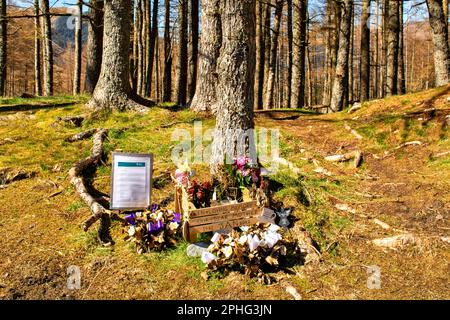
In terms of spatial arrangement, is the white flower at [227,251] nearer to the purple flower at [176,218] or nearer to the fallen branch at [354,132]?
the purple flower at [176,218]

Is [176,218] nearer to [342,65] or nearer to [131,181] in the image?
[131,181]

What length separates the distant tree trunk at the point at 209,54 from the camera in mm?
8086

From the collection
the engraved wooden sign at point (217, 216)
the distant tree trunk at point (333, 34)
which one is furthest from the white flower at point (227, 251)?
the distant tree trunk at point (333, 34)

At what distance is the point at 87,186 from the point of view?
5.51 meters

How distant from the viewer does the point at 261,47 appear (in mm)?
15852

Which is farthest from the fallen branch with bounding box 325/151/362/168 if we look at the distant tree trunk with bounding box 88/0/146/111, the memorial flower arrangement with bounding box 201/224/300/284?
the distant tree trunk with bounding box 88/0/146/111

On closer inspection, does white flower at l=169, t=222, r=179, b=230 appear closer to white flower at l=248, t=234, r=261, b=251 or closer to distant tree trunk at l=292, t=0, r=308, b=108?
white flower at l=248, t=234, r=261, b=251

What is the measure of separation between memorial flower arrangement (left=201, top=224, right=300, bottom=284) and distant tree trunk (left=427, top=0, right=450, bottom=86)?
747cm

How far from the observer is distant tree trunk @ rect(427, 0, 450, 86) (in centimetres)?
902

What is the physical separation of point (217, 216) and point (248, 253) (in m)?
0.61

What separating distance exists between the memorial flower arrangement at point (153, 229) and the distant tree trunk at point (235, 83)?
1.09 m

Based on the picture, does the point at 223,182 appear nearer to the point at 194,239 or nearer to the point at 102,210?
the point at 194,239

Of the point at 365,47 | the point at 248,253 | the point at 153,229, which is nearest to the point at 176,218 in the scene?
the point at 153,229

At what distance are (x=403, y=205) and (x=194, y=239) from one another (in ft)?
9.18
